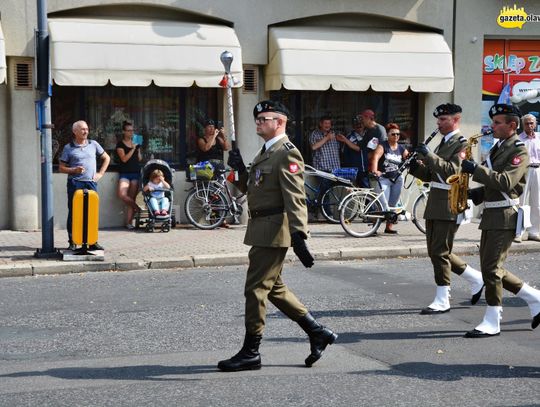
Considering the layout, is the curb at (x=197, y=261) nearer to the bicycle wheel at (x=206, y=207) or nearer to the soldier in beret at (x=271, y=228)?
the bicycle wheel at (x=206, y=207)

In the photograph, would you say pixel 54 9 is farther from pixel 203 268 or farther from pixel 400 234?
pixel 400 234

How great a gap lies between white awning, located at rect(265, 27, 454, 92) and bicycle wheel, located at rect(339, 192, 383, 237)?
2243mm

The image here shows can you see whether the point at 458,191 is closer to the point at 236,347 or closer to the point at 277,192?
the point at 277,192

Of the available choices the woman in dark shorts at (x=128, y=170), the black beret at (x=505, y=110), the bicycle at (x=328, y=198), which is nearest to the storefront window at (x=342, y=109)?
the bicycle at (x=328, y=198)

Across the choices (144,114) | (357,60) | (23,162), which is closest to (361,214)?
(357,60)

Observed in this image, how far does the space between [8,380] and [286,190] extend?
7.85 feet

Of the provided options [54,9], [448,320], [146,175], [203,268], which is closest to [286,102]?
[146,175]

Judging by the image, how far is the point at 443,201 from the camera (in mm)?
8586

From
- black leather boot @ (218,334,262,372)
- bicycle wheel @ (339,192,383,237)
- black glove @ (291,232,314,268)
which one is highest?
black glove @ (291,232,314,268)

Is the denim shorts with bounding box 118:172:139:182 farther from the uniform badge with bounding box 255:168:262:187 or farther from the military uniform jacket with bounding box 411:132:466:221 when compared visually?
the uniform badge with bounding box 255:168:262:187

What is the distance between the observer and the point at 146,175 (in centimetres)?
1509

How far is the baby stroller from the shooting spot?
14.9 meters

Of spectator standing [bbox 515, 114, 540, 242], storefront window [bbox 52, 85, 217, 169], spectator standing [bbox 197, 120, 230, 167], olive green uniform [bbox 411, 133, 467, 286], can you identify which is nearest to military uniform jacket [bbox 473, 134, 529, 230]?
olive green uniform [bbox 411, 133, 467, 286]

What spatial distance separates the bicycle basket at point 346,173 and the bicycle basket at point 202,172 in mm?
2297
